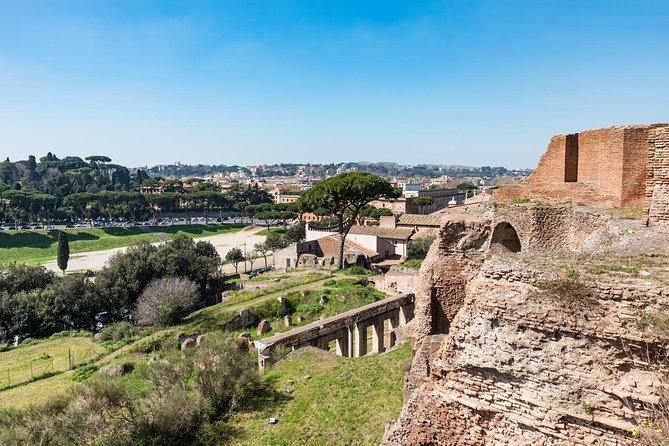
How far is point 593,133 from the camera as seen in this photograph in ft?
38.1

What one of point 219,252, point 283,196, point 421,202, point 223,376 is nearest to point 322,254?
point 219,252

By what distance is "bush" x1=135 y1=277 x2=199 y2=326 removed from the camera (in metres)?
21.8

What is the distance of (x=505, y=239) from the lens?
11625mm

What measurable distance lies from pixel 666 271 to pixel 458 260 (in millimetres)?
6290

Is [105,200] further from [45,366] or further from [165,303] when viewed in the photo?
[45,366]

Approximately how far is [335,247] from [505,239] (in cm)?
2705

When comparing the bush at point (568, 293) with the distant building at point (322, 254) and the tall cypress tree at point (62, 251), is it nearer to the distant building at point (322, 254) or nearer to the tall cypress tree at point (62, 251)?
the distant building at point (322, 254)

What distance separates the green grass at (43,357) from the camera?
55.3ft

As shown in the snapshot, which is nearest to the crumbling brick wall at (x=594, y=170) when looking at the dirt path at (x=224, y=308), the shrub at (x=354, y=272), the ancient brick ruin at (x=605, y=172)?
the ancient brick ruin at (x=605, y=172)

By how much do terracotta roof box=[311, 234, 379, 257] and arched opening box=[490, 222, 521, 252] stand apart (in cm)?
2595

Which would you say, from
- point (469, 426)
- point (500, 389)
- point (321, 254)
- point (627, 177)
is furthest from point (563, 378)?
point (321, 254)

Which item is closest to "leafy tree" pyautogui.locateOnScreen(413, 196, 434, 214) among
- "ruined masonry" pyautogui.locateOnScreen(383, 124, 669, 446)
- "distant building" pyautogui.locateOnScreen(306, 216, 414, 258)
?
"distant building" pyautogui.locateOnScreen(306, 216, 414, 258)

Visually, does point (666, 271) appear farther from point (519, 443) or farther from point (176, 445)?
point (176, 445)

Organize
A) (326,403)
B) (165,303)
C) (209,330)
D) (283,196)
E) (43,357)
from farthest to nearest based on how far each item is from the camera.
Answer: (283,196) < (165,303) < (209,330) < (43,357) < (326,403)
